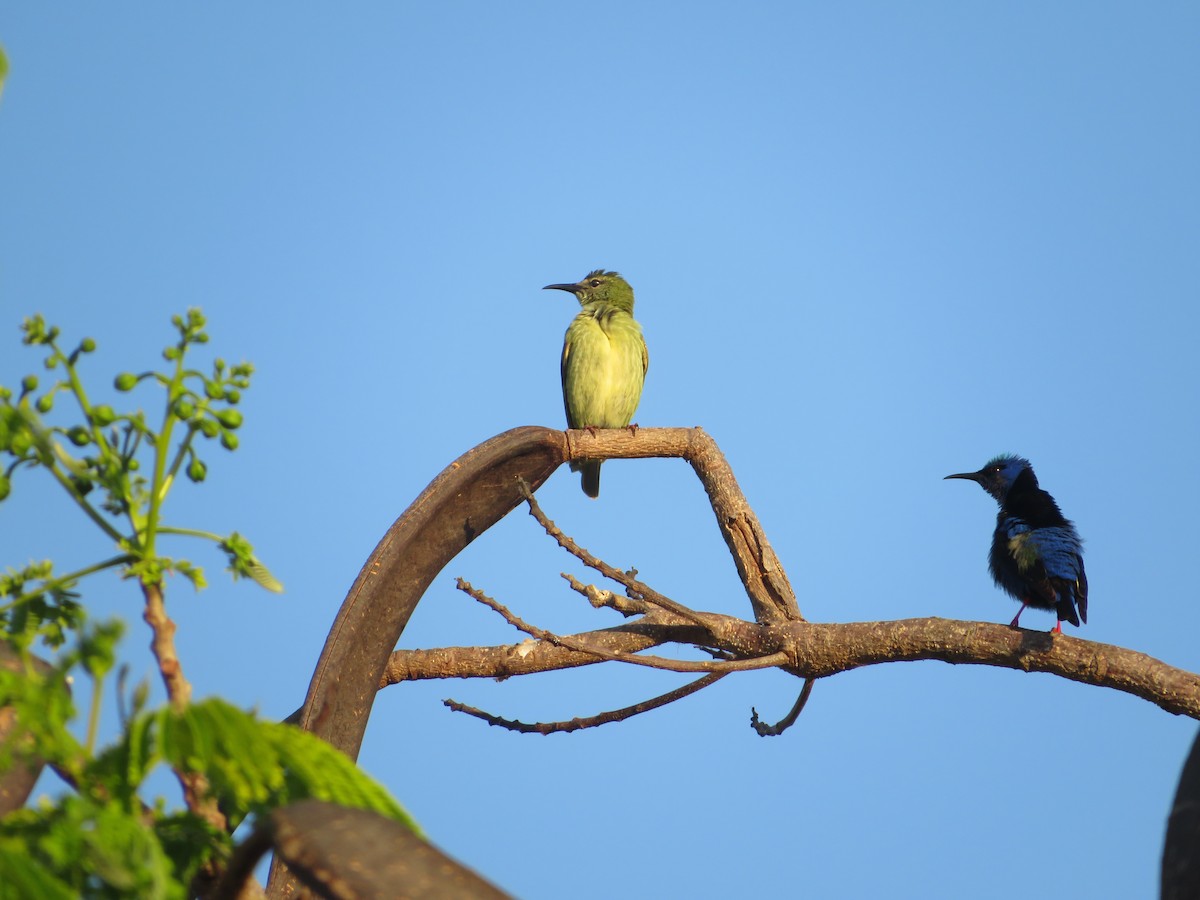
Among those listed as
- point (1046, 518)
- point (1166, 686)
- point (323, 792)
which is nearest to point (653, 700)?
point (1166, 686)

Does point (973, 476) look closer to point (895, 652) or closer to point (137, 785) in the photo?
point (895, 652)

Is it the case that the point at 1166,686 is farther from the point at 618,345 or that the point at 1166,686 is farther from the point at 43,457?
the point at 618,345

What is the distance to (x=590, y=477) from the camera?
10625 millimetres

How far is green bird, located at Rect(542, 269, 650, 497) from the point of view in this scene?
10516 millimetres

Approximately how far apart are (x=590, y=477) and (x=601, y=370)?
92 centimetres

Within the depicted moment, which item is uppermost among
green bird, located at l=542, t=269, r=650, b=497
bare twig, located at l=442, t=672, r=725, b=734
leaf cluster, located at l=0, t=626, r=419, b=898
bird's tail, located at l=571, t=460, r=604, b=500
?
green bird, located at l=542, t=269, r=650, b=497

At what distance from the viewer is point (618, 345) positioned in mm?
10586

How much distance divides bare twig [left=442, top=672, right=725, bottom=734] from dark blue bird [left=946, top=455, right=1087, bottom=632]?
1981mm

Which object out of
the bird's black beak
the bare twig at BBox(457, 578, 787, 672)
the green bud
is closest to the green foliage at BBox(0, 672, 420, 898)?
the green bud

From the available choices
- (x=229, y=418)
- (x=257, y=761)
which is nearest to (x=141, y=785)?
(x=257, y=761)

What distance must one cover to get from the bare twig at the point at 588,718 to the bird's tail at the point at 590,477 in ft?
16.2

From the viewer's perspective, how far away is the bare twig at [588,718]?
5.40 m

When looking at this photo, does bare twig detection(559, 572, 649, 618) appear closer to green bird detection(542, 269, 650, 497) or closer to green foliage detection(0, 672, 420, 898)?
green foliage detection(0, 672, 420, 898)

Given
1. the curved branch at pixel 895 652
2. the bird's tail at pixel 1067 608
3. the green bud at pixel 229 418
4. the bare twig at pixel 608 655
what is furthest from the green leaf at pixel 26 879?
the bird's tail at pixel 1067 608
